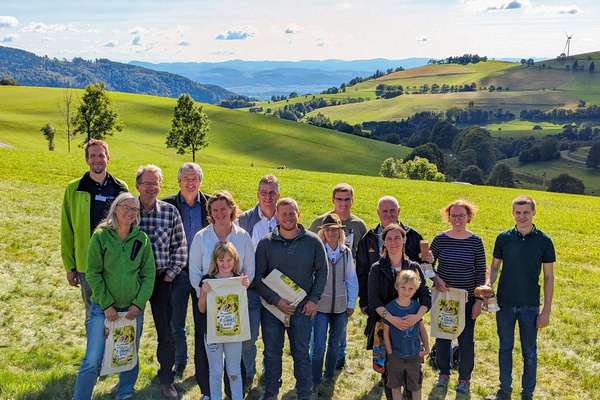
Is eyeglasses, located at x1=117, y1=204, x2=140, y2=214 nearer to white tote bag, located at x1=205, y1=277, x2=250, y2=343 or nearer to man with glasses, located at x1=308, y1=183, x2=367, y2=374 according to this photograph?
white tote bag, located at x1=205, y1=277, x2=250, y2=343

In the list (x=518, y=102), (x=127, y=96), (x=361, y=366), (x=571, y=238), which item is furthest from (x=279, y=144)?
(x=518, y=102)

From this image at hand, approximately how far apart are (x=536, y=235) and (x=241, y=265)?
163 inches

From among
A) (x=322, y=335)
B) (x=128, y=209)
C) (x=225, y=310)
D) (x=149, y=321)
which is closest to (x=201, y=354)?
(x=225, y=310)

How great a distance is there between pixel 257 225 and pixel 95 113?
52444 millimetres

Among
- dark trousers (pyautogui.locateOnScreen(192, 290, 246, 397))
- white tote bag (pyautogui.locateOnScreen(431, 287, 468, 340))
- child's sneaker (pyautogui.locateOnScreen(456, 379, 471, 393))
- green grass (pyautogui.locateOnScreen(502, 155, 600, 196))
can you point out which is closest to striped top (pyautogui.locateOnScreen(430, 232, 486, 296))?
white tote bag (pyautogui.locateOnScreen(431, 287, 468, 340))

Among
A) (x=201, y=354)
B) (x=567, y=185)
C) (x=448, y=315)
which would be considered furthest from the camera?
(x=567, y=185)

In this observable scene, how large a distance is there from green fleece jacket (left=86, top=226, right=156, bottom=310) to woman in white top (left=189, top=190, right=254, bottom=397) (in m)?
0.60

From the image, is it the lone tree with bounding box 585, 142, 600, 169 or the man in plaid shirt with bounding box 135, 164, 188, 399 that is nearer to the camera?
the man in plaid shirt with bounding box 135, 164, 188, 399

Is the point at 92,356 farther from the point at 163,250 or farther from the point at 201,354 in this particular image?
the point at 163,250

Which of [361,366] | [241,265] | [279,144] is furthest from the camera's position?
[279,144]

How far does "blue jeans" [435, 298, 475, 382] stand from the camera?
684cm

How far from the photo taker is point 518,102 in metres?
180

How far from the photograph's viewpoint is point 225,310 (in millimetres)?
5723

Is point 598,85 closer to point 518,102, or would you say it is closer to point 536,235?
point 518,102
